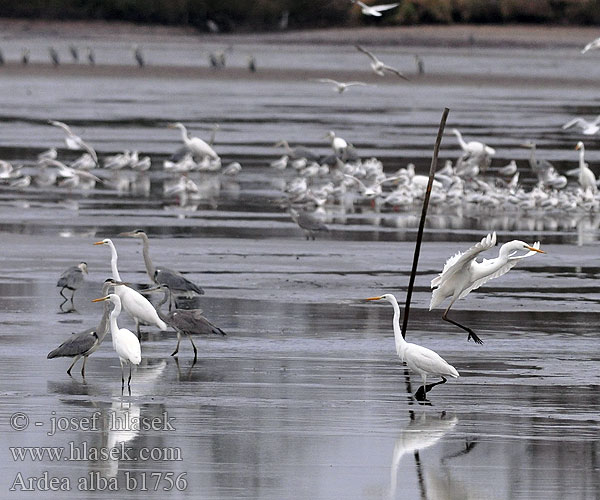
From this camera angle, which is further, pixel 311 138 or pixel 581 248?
pixel 311 138

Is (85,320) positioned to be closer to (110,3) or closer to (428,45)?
(428,45)

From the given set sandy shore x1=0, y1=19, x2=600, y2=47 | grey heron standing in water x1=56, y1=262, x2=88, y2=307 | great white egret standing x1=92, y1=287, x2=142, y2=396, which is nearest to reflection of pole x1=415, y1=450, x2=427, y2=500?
great white egret standing x1=92, y1=287, x2=142, y2=396

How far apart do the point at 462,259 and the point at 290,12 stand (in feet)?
215

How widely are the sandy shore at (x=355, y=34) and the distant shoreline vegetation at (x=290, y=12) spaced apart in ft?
2.71

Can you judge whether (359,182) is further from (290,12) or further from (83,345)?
(290,12)

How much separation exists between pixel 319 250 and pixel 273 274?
206cm

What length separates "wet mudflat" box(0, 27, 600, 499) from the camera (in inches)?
345

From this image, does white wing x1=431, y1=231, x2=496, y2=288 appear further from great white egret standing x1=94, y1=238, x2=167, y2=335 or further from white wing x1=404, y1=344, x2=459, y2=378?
great white egret standing x1=94, y1=238, x2=167, y2=335

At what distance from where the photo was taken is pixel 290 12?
250 feet

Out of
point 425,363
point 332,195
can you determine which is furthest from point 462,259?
point 332,195

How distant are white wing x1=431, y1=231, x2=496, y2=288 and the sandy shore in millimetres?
54362

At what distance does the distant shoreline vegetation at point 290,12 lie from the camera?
70688 mm

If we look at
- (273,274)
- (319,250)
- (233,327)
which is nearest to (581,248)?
(319,250)

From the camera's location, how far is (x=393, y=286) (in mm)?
15289
